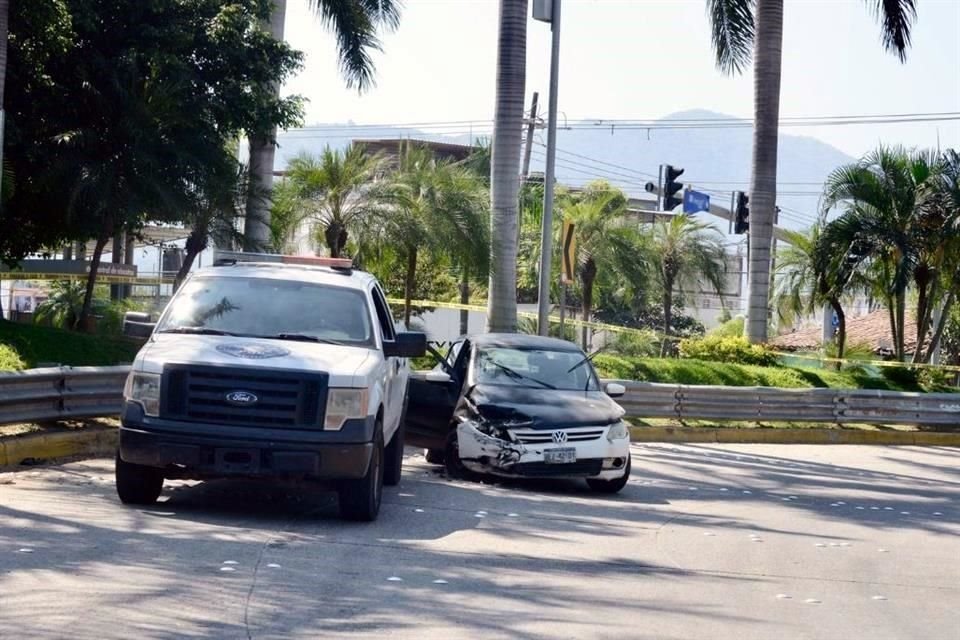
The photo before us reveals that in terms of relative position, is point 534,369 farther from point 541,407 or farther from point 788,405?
point 788,405

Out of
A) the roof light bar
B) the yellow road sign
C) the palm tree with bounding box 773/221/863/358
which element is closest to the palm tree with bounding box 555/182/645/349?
the palm tree with bounding box 773/221/863/358

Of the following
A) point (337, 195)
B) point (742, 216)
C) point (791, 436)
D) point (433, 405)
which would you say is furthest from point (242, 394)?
point (742, 216)

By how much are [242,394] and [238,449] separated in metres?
0.42

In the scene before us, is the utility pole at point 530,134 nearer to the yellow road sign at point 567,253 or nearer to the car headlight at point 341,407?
the yellow road sign at point 567,253

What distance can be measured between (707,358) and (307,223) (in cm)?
842

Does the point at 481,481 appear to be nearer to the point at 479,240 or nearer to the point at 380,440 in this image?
the point at 380,440

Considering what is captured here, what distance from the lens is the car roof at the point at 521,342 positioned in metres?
16.0

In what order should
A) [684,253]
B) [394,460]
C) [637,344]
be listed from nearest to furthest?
[394,460] < [637,344] < [684,253]

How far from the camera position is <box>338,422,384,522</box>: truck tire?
1113 centimetres

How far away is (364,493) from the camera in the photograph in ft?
36.6

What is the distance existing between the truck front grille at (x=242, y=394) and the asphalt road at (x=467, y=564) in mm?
815

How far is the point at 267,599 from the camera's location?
8.11 meters

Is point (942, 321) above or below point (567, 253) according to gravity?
below

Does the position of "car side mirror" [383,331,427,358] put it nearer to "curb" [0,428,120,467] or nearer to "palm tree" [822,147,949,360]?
"curb" [0,428,120,467]
